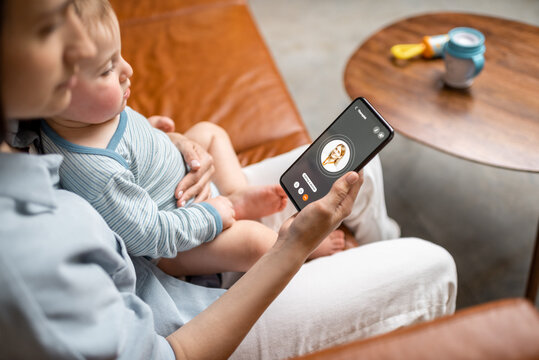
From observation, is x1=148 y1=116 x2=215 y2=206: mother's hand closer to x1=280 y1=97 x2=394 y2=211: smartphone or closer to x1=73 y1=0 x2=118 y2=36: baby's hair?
x1=280 y1=97 x2=394 y2=211: smartphone

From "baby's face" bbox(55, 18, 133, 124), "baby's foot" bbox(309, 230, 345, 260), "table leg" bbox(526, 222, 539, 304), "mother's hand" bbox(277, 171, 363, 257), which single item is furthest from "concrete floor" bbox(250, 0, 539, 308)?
"baby's face" bbox(55, 18, 133, 124)

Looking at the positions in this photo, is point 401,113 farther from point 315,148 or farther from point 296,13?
point 296,13

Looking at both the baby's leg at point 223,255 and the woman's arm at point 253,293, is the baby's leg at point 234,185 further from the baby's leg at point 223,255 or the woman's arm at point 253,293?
the woman's arm at point 253,293

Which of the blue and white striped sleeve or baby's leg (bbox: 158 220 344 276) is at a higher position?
the blue and white striped sleeve

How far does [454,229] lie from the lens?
1.57 m

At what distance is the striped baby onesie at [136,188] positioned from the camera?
2.35 ft

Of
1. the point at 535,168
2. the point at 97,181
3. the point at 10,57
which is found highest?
the point at 10,57

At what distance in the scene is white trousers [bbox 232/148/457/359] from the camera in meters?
0.76

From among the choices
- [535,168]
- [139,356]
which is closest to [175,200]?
[139,356]

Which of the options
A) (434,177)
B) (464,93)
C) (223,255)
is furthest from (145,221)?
(434,177)

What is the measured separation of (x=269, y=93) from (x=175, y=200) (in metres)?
0.57

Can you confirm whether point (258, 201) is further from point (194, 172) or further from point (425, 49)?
point (425, 49)

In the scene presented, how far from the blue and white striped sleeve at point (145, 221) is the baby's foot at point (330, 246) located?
10.1 inches

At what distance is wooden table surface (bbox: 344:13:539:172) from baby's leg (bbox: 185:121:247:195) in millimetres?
440
